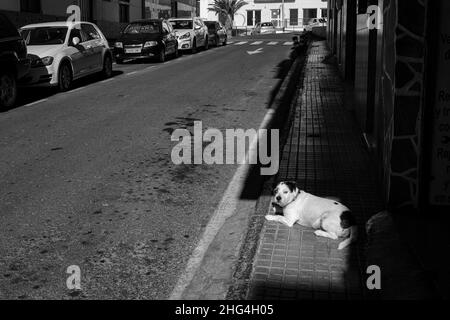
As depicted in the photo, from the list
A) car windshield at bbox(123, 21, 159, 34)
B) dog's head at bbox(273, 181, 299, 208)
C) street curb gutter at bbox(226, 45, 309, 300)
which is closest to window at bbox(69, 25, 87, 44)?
street curb gutter at bbox(226, 45, 309, 300)

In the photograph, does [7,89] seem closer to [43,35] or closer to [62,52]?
[62,52]

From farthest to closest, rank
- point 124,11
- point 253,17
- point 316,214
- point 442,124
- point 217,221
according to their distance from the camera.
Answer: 1. point 253,17
2. point 124,11
3. point 217,221
4. point 316,214
5. point 442,124

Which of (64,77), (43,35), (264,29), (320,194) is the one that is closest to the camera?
(320,194)

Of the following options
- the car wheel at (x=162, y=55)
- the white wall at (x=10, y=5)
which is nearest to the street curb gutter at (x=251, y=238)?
the car wheel at (x=162, y=55)

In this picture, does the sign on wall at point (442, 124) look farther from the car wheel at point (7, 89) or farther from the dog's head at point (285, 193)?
the car wheel at point (7, 89)

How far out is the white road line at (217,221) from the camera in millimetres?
3885

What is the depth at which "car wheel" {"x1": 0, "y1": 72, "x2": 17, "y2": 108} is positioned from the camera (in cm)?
1095

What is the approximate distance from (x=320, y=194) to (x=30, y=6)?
→ 76.8ft

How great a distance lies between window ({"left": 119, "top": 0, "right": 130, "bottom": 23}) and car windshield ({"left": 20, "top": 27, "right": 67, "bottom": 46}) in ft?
79.2

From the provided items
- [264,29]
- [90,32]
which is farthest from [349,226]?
[264,29]

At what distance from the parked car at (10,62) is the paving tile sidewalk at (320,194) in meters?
5.66

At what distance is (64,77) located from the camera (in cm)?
1348

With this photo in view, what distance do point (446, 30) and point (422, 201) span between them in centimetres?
139

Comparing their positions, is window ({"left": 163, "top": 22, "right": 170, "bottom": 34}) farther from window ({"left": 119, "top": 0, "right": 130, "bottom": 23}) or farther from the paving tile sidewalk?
window ({"left": 119, "top": 0, "right": 130, "bottom": 23})
